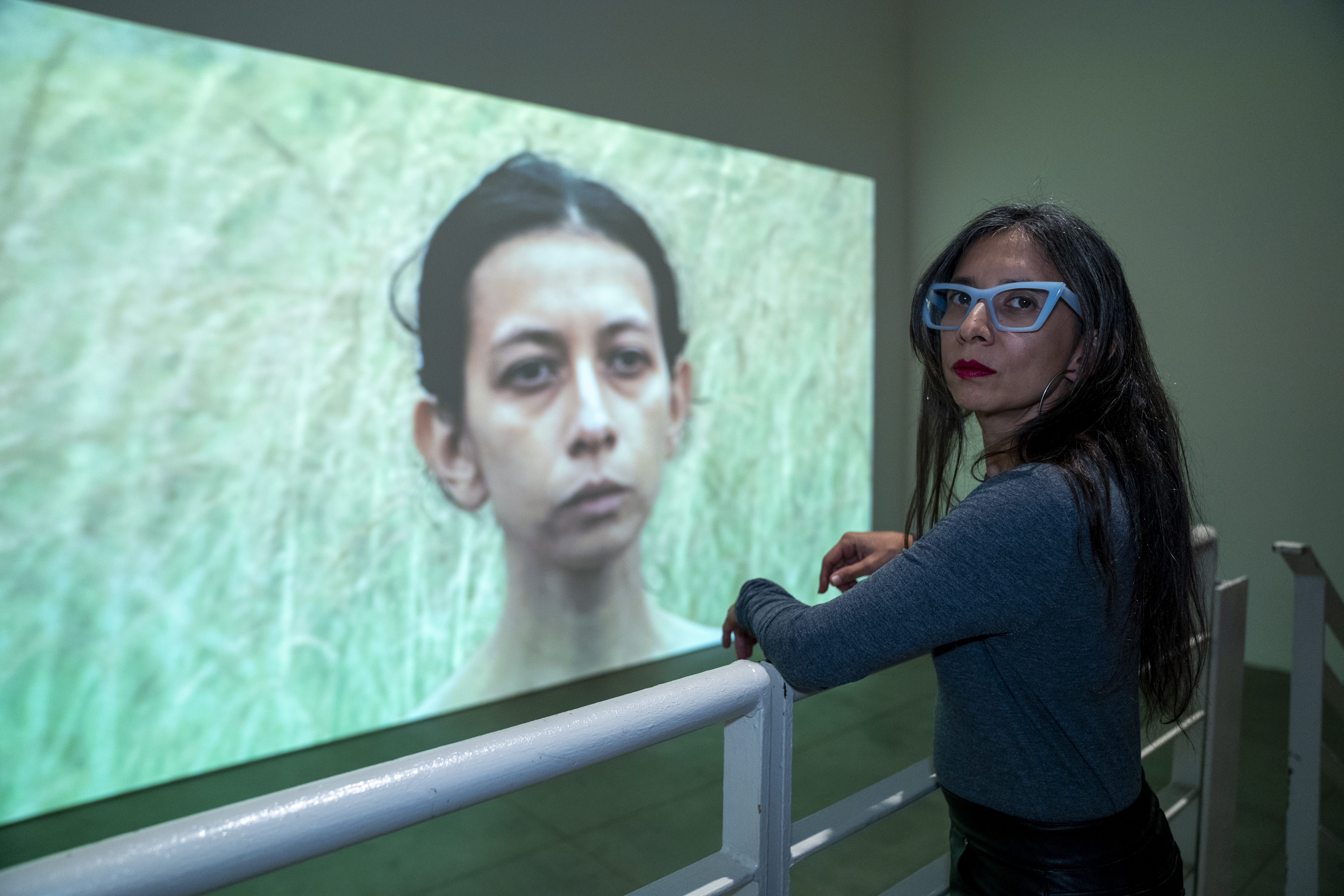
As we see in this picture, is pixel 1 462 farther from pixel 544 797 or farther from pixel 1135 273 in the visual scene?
pixel 1135 273

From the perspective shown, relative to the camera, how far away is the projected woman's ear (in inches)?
118

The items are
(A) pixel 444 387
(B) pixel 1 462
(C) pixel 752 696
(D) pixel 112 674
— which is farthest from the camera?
(A) pixel 444 387

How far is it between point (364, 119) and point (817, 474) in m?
2.51

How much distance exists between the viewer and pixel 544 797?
8.27 ft

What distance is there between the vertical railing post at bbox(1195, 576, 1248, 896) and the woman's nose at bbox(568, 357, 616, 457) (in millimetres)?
2192

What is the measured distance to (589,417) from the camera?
3.25 metres

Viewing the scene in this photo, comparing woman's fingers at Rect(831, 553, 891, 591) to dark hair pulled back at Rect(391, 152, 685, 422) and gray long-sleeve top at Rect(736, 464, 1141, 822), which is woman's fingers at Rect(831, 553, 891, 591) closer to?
gray long-sleeve top at Rect(736, 464, 1141, 822)

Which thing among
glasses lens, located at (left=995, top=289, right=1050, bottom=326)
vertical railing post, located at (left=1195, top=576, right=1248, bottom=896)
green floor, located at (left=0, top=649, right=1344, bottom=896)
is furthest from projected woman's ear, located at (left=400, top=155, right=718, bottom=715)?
glasses lens, located at (left=995, top=289, right=1050, bottom=326)

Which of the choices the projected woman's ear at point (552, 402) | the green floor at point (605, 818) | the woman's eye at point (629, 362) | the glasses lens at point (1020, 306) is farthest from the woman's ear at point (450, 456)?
the glasses lens at point (1020, 306)

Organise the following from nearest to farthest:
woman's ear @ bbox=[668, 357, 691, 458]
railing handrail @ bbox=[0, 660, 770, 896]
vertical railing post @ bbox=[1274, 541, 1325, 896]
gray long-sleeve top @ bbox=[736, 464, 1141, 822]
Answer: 1. railing handrail @ bbox=[0, 660, 770, 896]
2. gray long-sleeve top @ bbox=[736, 464, 1141, 822]
3. vertical railing post @ bbox=[1274, 541, 1325, 896]
4. woman's ear @ bbox=[668, 357, 691, 458]

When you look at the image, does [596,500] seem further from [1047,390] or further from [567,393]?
[1047,390]

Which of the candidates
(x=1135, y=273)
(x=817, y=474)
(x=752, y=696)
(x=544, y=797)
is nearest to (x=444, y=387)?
(x=544, y=797)

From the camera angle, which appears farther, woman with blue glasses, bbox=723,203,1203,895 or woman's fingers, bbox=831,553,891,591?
woman's fingers, bbox=831,553,891,591

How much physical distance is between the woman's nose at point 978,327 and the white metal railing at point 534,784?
404 millimetres
